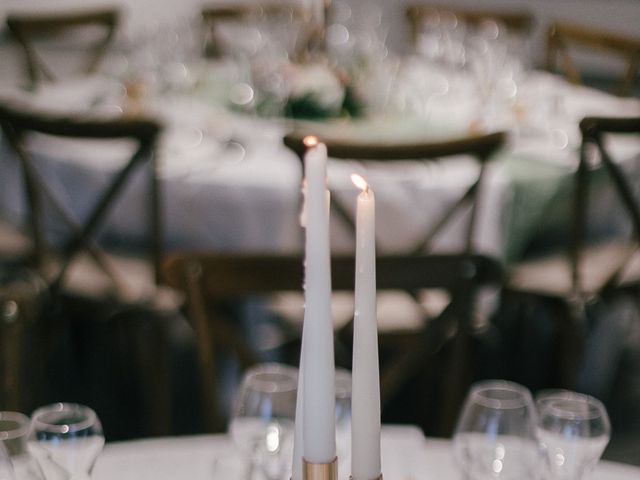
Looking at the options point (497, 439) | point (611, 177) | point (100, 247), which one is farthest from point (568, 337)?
point (497, 439)

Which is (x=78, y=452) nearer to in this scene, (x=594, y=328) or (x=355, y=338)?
(x=355, y=338)

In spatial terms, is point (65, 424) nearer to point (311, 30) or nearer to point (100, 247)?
point (100, 247)

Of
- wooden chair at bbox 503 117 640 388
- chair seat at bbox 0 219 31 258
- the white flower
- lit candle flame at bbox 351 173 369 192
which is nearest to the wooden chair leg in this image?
wooden chair at bbox 503 117 640 388

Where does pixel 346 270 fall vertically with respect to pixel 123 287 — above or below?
above

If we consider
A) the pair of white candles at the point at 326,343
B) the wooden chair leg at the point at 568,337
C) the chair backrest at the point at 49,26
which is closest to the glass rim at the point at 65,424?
the pair of white candles at the point at 326,343

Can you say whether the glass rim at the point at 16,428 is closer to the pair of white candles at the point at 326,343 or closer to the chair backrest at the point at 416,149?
the pair of white candles at the point at 326,343

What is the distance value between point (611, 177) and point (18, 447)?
176 centimetres

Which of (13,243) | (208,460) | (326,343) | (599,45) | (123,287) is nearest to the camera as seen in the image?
(326,343)

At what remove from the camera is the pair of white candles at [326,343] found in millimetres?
547

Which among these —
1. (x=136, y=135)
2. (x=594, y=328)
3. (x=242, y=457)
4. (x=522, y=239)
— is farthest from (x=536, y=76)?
(x=242, y=457)

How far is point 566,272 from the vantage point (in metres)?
2.43

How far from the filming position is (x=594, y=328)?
10.2ft

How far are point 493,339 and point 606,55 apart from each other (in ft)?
11.6

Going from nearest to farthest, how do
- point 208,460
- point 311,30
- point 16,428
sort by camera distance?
1. point 16,428
2. point 208,460
3. point 311,30
